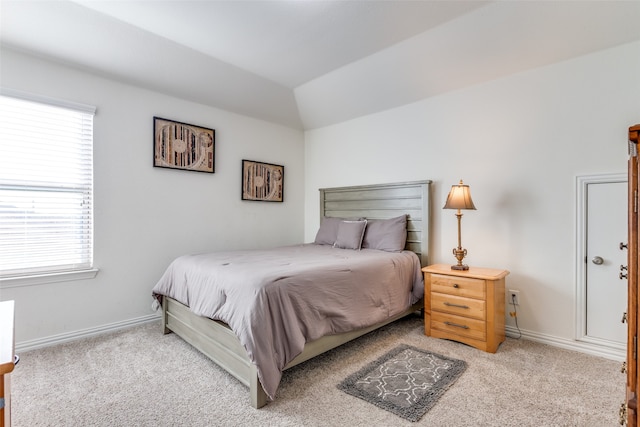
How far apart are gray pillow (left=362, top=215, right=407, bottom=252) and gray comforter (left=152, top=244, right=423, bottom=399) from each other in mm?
291

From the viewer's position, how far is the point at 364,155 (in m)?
4.16

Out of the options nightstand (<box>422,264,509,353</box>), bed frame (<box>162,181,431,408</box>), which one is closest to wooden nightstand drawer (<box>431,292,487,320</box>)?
nightstand (<box>422,264,509,353</box>)

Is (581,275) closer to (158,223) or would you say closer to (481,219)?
(481,219)

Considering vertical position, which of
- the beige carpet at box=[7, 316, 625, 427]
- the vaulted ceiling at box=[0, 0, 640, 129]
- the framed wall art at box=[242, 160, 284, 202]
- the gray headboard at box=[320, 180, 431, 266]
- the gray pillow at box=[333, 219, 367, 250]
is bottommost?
the beige carpet at box=[7, 316, 625, 427]

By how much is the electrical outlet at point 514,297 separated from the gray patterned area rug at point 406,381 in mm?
995

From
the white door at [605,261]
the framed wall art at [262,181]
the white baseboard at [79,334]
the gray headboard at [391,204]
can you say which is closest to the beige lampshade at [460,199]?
the gray headboard at [391,204]

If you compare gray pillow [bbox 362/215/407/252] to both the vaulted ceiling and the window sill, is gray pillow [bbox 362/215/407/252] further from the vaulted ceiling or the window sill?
the window sill

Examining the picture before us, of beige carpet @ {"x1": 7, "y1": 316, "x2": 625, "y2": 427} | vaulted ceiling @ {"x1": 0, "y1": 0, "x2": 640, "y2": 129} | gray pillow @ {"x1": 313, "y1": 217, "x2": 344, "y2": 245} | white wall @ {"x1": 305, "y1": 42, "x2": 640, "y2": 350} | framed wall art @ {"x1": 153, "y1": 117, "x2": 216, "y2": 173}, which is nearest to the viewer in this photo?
beige carpet @ {"x1": 7, "y1": 316, "x2": 625, "y2": 427}

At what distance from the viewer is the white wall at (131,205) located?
270 centimetres

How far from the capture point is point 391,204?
378 centimetres

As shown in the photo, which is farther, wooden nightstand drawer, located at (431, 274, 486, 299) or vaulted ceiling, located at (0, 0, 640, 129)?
wooden nightstand drawer, located at (431, 274, 486, 299)

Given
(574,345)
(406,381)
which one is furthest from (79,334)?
(574,345)

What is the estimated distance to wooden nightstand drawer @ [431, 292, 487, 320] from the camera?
8.48 feet

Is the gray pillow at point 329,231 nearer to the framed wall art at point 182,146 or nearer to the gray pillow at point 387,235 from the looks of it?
the gray pillow at point 387,235
